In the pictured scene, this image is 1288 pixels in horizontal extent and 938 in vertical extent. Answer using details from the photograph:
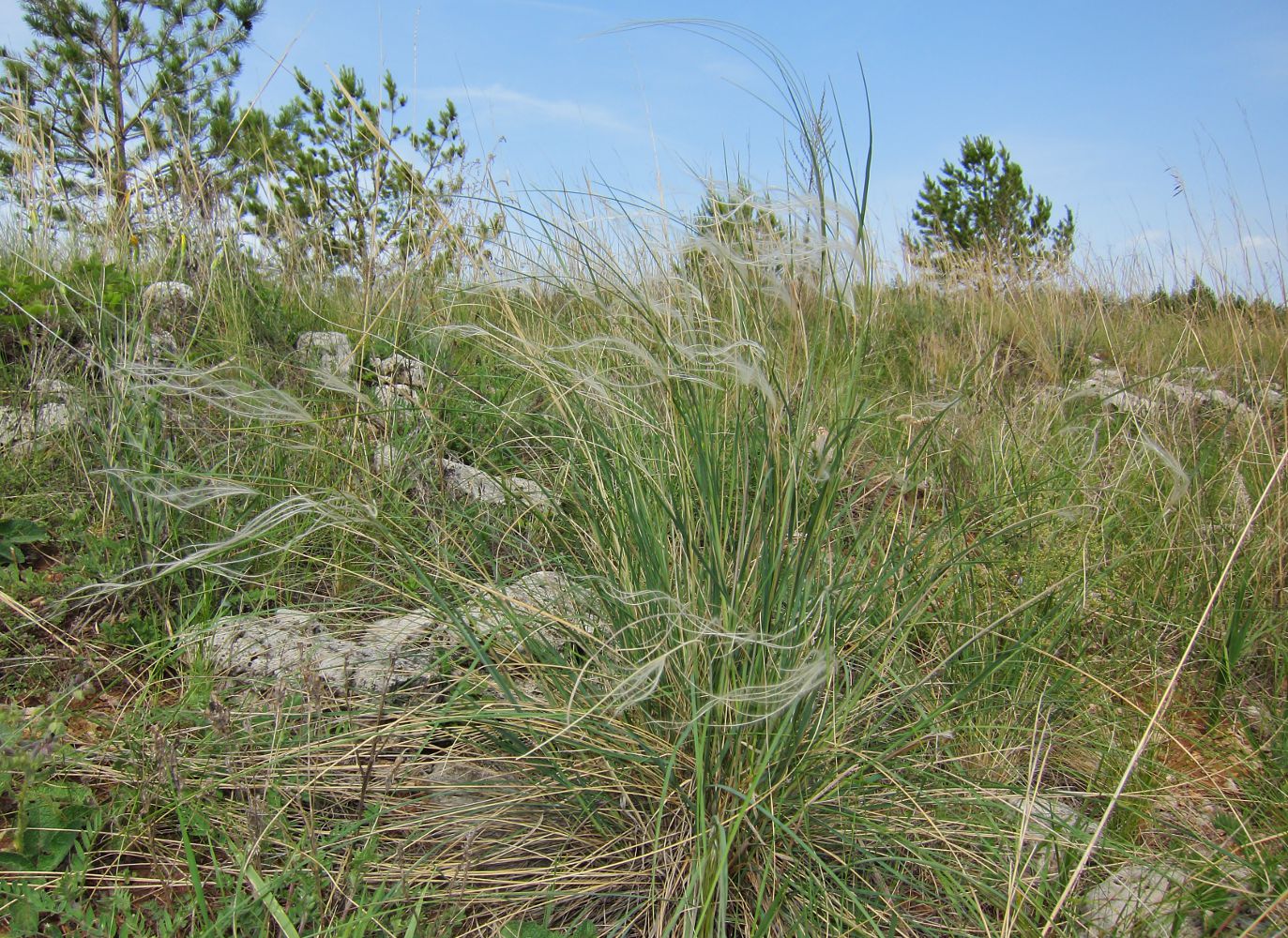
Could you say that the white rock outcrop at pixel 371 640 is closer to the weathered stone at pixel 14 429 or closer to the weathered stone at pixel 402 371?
the weathered stone at pixel 402 371

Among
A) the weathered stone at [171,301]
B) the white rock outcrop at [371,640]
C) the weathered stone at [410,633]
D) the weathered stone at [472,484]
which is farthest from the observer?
the weathered stone at [171,301]

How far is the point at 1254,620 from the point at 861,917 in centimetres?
155

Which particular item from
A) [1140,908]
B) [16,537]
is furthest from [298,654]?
[1140,908]

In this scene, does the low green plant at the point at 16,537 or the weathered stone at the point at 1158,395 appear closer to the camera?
the low green plant at the point at 16,537

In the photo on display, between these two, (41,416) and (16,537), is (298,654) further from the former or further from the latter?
(41,416)

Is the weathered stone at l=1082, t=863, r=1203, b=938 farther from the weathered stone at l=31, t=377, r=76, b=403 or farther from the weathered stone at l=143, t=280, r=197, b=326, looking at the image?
the weathered stone at l=143, t=280, r=197, b=326

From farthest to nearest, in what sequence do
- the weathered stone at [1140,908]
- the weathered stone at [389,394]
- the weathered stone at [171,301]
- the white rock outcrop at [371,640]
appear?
the weathered stone at [171,301]
the weathered stone at [389,394]
the white rock outcrop at [371,640]
the weathered stone at [1140,908]

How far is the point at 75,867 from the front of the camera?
1.48 metres

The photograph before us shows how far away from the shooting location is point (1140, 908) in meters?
1.41

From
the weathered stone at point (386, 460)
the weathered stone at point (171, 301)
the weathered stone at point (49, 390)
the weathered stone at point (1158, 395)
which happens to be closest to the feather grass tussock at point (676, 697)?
the weathered stone at point (386, 460)

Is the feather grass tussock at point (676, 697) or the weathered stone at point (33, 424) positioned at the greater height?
the weathered stone at point (33, 424)

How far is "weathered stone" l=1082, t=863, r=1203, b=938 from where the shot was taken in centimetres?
141

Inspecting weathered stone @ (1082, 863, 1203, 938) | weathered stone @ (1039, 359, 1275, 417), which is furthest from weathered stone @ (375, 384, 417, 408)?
weathered stone @ (1082, 863, 1203, 938)

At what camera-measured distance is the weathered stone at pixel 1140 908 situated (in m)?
1.41
